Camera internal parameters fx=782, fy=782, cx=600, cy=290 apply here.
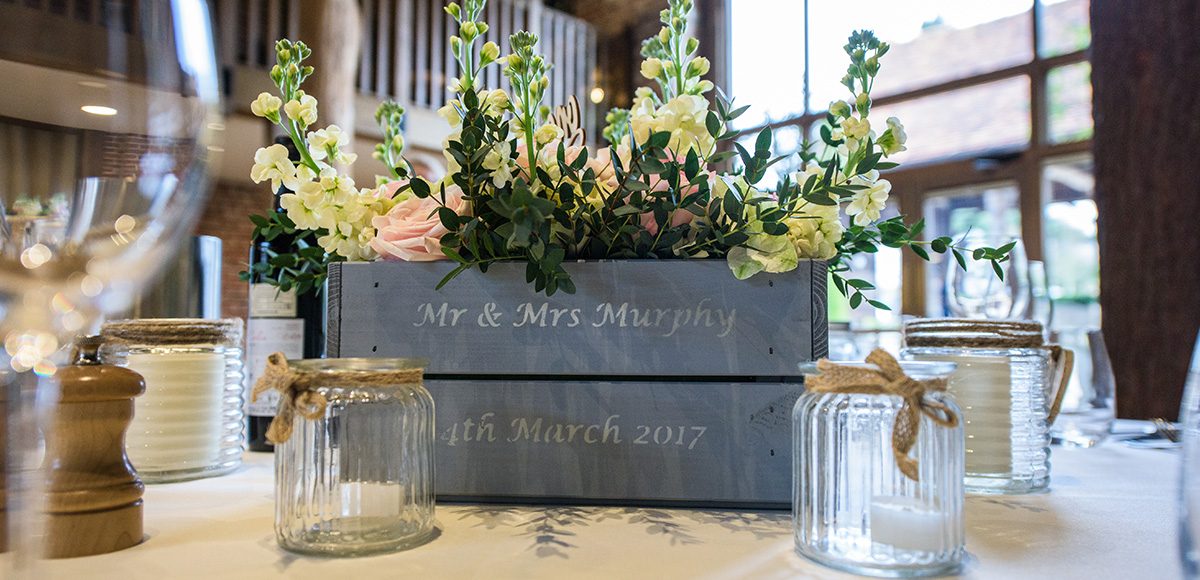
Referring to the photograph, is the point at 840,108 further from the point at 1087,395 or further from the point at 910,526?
the point at 1087,395

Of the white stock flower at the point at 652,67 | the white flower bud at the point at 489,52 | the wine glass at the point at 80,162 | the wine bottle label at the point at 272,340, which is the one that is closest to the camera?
the wine glass at the point at 80,162

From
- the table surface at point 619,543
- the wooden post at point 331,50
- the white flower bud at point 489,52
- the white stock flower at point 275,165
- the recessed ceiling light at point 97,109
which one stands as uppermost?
the wooden post at point 331,50

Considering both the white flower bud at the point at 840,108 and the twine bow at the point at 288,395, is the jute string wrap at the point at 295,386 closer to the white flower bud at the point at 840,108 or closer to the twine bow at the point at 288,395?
the twine bow at the point at 288,395

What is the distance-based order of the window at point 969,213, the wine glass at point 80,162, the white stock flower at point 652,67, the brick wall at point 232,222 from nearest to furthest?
1. the wine glass at point 80,162
2. the white stock flower at point 652,67
3. the window at point 969,213
4. the brick wall at point 232,222

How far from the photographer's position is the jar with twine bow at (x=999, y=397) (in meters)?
0.74

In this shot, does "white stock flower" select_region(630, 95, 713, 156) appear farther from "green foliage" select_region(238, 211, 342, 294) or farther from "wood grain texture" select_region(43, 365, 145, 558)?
"wood grain texture" select_region(43, 365, 145, 558)

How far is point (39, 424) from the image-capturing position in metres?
0.55

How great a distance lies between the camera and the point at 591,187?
658mm

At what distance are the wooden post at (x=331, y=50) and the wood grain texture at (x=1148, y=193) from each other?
139 inches

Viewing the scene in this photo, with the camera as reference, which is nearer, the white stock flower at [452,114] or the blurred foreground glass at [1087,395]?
the white stock flower at [452,114]

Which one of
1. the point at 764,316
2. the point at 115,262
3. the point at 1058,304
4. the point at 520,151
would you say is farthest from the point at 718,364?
the point at 1058,304

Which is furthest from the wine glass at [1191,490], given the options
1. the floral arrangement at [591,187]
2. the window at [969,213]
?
the window at [969,213]

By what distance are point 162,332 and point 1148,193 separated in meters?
2.13

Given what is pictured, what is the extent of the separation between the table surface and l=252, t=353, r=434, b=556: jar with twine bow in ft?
0.07
